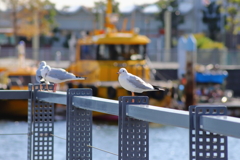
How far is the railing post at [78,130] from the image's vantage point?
4.66m

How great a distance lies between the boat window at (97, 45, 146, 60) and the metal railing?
18947 millimetres

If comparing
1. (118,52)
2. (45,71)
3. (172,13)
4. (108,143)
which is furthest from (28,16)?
(45,71)

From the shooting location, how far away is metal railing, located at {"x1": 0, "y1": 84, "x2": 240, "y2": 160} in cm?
302

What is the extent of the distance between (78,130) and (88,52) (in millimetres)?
20534

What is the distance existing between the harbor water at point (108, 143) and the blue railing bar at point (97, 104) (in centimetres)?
1106

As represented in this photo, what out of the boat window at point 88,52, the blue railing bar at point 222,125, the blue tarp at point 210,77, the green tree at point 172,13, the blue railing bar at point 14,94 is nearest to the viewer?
the blue railing bar at point 222,125

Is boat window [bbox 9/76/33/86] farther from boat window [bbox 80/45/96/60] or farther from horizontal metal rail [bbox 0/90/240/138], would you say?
horizontal metal rail [bbox 0/90/240/138]

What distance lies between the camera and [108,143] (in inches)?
766

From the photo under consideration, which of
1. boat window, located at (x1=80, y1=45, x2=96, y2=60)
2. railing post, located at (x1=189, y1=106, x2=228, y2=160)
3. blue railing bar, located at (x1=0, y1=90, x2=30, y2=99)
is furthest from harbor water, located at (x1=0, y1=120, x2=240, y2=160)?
railing post, located at (x1=189, y1=106, x2=228, y2=160)

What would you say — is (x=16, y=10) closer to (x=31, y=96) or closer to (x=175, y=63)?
(x=175, y=63)

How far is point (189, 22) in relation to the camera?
62469 millimetres

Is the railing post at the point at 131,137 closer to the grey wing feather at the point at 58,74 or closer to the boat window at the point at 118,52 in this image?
the grey wing feather at the point at 58,74

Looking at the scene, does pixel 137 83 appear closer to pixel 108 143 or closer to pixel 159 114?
pixel 159 114

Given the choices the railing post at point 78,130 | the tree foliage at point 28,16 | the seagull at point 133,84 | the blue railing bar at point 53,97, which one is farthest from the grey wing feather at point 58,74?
the tree foliage at point 28,16
